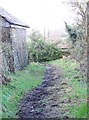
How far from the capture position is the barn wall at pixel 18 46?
22375 millimetres

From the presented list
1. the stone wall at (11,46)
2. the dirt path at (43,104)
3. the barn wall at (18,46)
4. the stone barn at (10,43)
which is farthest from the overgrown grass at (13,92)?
the barn wall at (18,46)

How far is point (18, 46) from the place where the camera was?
79.7 ft

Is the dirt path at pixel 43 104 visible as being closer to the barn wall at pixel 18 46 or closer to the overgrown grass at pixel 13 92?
the overgrown grass at pixel 13 92

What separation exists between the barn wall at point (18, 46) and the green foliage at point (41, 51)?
28.5ft

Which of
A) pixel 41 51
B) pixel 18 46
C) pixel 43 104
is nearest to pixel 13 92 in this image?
pixel 43 104

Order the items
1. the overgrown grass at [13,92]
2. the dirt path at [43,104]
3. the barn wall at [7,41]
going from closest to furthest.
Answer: the dirt path at [43,104] < the overgrown grass at [13,92] < the barn wall at [7,41]

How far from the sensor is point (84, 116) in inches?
383

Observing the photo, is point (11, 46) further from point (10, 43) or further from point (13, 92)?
point (13, 92)

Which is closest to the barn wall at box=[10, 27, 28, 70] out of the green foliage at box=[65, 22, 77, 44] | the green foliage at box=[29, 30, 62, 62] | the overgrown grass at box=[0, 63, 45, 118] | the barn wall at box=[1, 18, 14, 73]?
the barn wall at box=[1, 18, 14, 73]

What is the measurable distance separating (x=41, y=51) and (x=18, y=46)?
12.7 m

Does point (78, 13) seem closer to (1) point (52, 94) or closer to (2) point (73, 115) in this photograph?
(1) point (52, 94)

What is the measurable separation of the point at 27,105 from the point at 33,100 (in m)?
0.97

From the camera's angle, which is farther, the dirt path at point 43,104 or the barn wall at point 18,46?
the barn wall at point 18,46

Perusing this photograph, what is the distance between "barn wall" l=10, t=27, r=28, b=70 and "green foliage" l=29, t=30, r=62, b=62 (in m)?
8.69
